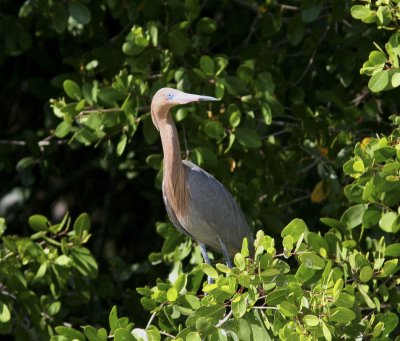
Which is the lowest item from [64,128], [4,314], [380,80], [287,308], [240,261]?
[4,314]

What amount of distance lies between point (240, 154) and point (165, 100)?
0.73m

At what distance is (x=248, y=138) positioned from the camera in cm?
446

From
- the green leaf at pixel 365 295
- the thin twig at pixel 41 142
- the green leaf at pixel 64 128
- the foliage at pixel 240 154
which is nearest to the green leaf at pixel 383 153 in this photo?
the foliage at pixel 240 154

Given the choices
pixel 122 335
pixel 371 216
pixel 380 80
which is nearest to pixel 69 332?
pixel 122 335

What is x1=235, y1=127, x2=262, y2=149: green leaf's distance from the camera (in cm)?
445

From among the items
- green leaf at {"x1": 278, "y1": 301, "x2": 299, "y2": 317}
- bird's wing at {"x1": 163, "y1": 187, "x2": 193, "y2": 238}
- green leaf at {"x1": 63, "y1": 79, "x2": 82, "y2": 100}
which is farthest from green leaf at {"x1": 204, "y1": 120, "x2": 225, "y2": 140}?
green leaf at {"x1": 278, "y1": 301, "x2": 299, "y2": 317}

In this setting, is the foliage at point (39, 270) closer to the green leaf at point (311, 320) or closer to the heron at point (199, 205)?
the heron at point (199, 205)

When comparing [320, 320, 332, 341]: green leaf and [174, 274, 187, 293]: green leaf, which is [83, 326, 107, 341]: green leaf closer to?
[174, 274, 187, 293]: green leaf

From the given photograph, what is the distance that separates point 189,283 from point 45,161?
145 centimetres

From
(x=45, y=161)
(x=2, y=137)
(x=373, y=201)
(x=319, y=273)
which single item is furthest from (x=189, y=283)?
(x=2, y=137)

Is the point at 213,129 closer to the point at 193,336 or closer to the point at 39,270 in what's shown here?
the point at 39,270

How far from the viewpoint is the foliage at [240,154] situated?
11.6ft

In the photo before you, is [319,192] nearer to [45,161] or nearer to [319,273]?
[319,273]

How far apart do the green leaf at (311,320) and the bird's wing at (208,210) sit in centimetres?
121
